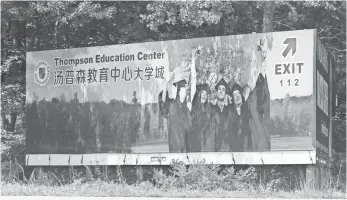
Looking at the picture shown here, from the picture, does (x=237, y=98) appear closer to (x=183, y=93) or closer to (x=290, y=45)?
(x=183, y=93)

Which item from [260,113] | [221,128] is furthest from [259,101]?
[221,128]

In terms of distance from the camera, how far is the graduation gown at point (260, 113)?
14.0 m

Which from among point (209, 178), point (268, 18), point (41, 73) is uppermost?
point (268, 18)

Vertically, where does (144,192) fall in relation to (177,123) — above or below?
below

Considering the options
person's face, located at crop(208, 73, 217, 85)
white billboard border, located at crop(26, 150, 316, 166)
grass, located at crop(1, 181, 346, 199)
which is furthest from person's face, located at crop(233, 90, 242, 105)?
grass, located at crop(1, 181, 346, 199)

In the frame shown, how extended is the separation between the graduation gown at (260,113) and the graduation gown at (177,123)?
1.39m

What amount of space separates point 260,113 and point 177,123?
179 cm

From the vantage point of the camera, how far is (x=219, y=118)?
14.4 m

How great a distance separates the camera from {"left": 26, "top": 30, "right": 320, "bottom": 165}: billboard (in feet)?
45.3

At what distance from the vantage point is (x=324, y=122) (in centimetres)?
1578

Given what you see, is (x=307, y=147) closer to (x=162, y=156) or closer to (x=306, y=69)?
(x=306, y=69)

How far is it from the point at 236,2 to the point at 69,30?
211 inches

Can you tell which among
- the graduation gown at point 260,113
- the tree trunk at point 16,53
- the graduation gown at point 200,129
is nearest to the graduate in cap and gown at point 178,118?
the graduation gown at point 200,129

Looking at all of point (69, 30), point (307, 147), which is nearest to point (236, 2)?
point (69, 30)
